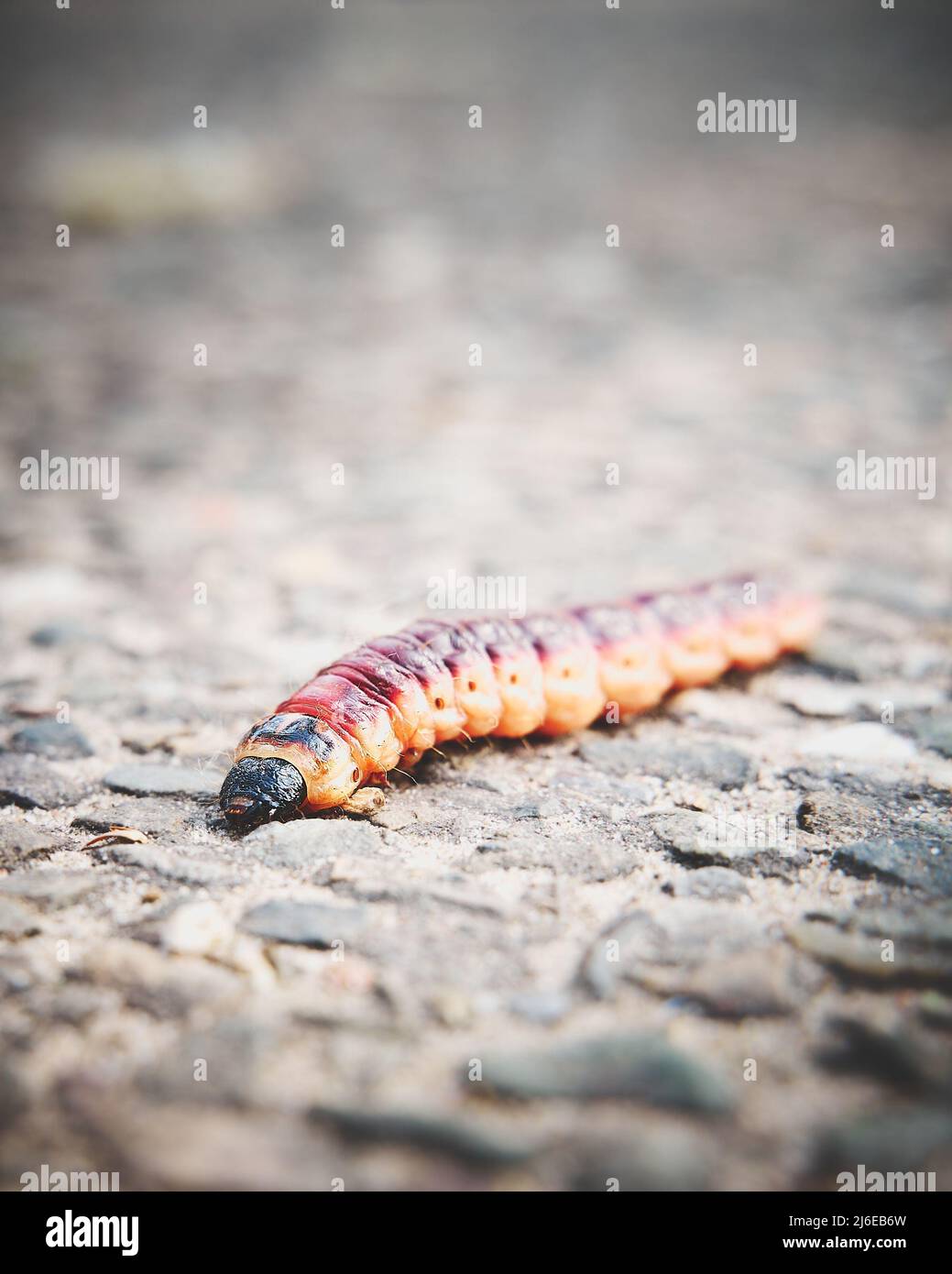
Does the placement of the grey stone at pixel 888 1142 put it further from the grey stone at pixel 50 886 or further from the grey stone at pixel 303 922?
the grey stone at pixel 50 886

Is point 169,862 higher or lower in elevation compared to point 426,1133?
higher

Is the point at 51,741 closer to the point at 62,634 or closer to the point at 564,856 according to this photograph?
the point at 62,634

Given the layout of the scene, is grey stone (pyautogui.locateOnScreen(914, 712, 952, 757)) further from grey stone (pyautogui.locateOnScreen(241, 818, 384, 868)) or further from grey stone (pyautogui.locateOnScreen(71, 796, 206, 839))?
grey stone (pyautogui.locateOnScreen(71, 796, 206, 839))

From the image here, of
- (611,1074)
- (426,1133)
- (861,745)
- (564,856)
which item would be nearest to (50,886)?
(426,1133)

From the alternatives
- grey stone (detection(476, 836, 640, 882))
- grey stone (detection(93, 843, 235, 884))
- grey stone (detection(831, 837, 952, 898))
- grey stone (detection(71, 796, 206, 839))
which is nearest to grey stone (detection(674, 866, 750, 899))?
grey stone (detection(476, 836, 640, 882))

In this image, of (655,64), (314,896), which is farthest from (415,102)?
(314,896)

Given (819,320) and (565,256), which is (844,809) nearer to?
(819,320)
